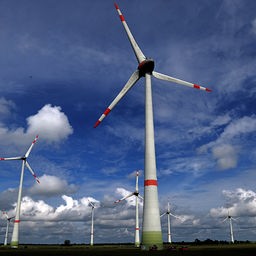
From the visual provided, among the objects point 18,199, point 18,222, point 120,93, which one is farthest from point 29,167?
point 120,93

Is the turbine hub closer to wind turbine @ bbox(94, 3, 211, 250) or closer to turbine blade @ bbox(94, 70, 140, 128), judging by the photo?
wind turbine @ bbox(94, 3, 211, 250)

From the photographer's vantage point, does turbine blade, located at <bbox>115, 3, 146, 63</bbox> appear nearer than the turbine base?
No

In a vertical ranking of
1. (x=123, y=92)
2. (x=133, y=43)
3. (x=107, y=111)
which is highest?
(x=133, y=43)

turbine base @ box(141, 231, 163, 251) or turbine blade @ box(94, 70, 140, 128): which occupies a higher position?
turbine blade @ box(94, 70, 140, 128)

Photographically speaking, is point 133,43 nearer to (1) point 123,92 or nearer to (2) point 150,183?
(1) point 123,92

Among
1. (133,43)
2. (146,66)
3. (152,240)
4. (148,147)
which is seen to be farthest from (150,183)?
(133,43)

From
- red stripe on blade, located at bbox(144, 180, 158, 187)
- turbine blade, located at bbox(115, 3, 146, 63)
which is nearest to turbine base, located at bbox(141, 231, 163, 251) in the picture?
red stripe on blade, located at bbox(144, 180, 158, 187)

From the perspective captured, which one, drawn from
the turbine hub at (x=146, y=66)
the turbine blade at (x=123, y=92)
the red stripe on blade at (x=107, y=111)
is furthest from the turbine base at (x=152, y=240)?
the turbine hub at (x=146, y=66)

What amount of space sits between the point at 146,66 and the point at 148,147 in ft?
67.8

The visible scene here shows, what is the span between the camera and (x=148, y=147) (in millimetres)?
60781

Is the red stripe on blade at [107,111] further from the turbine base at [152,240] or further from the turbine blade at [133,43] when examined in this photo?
the turbine base at [152,240]

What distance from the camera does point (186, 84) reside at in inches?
2766

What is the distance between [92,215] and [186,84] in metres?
121

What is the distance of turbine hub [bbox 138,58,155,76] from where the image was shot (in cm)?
6981
